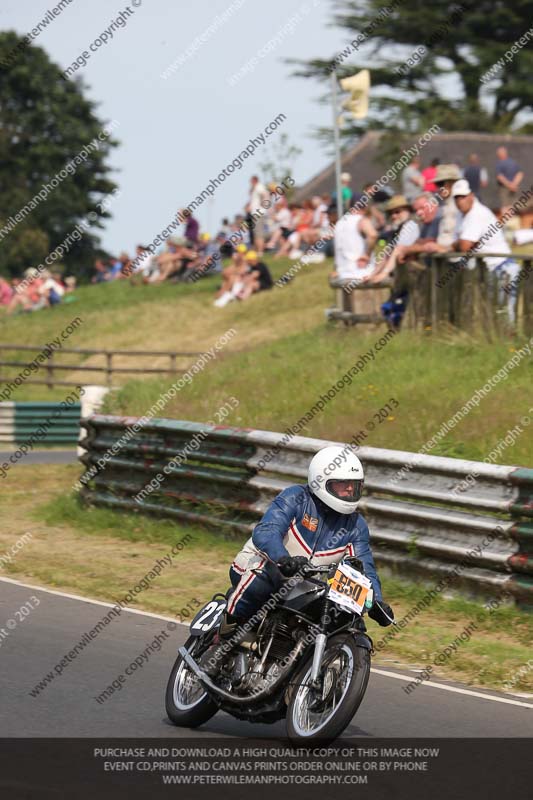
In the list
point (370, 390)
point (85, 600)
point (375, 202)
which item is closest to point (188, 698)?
point (85, 600)

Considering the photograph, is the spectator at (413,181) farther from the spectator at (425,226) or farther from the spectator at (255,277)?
the spectator at (255,277)

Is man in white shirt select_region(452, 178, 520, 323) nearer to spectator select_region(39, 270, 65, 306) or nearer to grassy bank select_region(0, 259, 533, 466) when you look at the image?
grassy bank select_region(0, 259, 533, 466)

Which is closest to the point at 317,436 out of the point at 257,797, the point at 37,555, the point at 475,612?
the point at 37,555

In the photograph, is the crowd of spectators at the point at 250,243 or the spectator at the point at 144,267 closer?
the crowd of spectators at the point at 250,243

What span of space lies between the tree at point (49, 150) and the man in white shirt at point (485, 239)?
177 feet

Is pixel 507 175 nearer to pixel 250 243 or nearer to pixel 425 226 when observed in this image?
pixel 425 226

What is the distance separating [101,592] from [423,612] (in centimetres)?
263

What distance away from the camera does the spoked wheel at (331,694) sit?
6.29 m

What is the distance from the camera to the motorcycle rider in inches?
273

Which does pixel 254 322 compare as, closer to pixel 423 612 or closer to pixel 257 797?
pixel 423 612

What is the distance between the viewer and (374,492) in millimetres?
11141

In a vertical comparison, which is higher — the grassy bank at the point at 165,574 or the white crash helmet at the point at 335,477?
the white crash helmet at the point at 335,477

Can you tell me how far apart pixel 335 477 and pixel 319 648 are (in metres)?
0.93

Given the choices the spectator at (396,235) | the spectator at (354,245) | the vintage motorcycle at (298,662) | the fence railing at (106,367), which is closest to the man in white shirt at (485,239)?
the spectator at (396,235)
